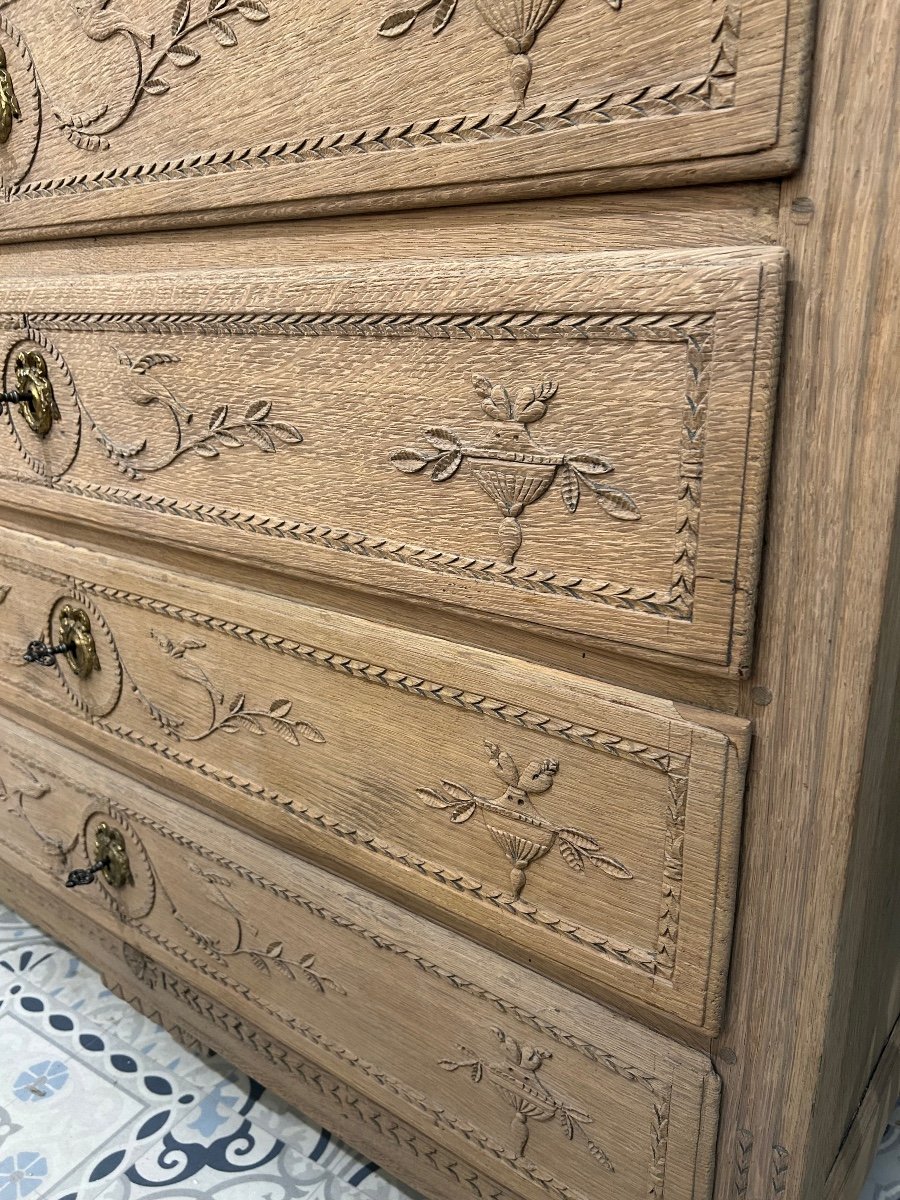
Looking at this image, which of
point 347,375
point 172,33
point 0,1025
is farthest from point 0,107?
point 0,1025

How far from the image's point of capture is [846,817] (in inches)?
14.0

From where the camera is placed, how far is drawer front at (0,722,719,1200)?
17.6 inches

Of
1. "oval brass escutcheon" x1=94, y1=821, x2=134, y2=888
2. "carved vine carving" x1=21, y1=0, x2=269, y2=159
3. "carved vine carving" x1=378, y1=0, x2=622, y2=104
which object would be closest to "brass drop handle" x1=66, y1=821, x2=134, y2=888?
"oval brass escutcheon" x1=94, y1=821, x2=134, y2=888

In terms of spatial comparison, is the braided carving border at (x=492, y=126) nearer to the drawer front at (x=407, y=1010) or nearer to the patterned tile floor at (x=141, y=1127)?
the drawer front at (x=407, y=1010)

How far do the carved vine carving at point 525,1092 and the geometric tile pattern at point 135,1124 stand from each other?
0.19m

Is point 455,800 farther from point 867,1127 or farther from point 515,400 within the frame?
point 867,1127

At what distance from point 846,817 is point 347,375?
29cm

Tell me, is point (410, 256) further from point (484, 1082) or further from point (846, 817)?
point (484, 1082)

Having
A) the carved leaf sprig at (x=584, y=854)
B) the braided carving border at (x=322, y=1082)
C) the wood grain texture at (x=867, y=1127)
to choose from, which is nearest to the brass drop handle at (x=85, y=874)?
the braided carving border at (x=322, y=1082)

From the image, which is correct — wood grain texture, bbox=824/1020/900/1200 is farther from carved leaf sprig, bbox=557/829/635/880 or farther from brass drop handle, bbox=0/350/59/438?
brass drop handle, bbox=0/350/59/438

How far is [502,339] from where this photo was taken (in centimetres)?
38

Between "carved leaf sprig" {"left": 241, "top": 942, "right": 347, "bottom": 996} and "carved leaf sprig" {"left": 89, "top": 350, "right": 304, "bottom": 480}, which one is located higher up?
"carved leaf sprig" {"left": 89, "top": 350, "right": 304, "bottom": 480}

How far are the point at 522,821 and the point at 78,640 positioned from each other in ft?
1.21

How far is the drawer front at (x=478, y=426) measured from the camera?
1.12 ft
